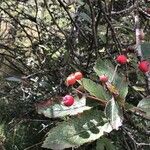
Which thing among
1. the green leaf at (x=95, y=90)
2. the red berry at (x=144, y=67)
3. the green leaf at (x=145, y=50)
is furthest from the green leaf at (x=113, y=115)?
the green leaf at (x=145, y=50)

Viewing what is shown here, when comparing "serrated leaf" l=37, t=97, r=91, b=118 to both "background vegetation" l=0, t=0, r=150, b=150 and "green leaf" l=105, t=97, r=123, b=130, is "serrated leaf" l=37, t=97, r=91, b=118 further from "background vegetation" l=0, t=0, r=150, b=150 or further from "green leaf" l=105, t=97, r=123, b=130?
"background vegetation" l=0, t=0, r=150, b=150

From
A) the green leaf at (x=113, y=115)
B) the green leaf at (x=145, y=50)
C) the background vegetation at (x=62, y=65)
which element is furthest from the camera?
the background vegetation at (x=62, y=65)

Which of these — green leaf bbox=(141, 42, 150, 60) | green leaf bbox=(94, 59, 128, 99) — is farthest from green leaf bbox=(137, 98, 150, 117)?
green leaf bbox=(141, 42, 150, 60)

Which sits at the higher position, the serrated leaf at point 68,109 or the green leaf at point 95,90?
the green leaf at point 95,90

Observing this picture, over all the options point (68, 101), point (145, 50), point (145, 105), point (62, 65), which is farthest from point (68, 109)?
point (62, 65)

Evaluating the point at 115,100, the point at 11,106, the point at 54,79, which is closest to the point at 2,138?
the point at 11,106

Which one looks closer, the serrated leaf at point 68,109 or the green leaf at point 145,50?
the serrated leaf at point 68,109

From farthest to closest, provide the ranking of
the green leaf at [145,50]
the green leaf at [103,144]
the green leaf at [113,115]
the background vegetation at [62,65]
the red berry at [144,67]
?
the background vegetation at [62,65], the green leaf at [103,144], the green leaf at [145,50], the red berry at [144,67], the green leaf at [113,115]

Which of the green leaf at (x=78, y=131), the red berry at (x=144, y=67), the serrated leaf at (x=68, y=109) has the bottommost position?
the green leaf at (x=78, y=131)

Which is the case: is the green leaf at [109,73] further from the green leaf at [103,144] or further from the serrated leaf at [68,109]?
the green leaf at [103,144]
